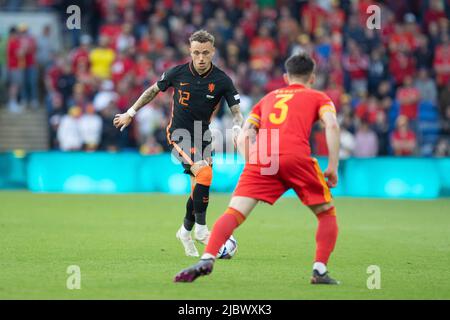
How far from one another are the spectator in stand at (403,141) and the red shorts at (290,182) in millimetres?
15079

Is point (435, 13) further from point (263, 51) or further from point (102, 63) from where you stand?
point (102, 63)

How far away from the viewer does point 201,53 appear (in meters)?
10.9

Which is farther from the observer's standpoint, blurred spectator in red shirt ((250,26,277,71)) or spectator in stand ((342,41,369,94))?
blurred spectator in red shirt ((250,26,277,71))

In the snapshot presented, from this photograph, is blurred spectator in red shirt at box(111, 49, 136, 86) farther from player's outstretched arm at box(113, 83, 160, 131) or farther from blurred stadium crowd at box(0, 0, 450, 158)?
player's outstretched arm at box(113, 83, 160, 131)

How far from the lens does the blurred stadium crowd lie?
23922 millimetres

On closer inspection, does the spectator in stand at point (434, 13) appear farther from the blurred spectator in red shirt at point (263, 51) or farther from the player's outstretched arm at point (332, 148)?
the player's outstretched arm at point (332, 148)

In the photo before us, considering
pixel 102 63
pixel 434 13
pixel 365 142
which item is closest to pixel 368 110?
pixel 365 142

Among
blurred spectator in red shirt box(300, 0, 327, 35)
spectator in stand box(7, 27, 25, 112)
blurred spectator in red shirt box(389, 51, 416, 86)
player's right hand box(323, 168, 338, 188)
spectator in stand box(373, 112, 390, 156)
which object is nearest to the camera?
player's right hand box(323, 168, 338, 188)

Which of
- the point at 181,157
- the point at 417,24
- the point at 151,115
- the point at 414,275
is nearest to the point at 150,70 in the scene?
the point at 151,115

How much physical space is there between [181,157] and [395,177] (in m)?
11.1

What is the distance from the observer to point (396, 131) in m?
23.6

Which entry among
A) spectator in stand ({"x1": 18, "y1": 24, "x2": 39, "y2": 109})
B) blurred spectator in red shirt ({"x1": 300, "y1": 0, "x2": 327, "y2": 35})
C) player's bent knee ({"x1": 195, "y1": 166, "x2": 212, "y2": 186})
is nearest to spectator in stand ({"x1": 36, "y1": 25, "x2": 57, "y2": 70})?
spectator in stand ({"x1": 18, "y1": 24, "x2": 39, "y2": 109})

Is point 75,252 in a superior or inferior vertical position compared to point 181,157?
inferior
